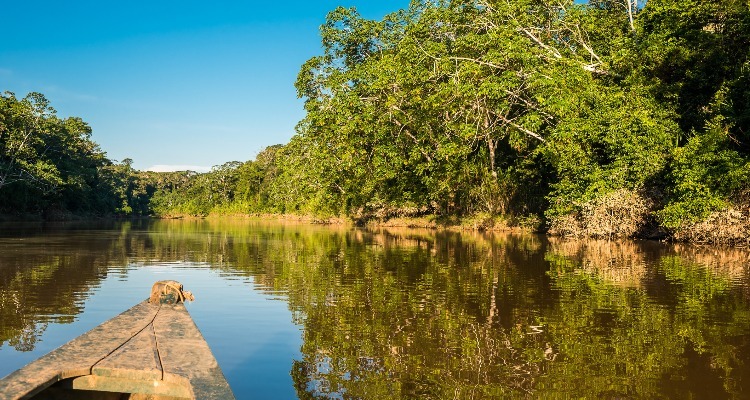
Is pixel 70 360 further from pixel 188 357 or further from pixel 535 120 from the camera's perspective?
pixel 535 120

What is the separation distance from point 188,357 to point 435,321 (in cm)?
453

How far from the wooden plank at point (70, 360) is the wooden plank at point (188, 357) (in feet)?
1.05

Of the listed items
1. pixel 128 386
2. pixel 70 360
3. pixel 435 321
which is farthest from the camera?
pixel 435 321

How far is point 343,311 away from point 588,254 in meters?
13.0

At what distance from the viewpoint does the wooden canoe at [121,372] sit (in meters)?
3.99

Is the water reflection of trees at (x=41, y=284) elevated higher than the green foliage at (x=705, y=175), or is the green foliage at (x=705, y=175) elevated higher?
the green foliage at (x=705, y=175)

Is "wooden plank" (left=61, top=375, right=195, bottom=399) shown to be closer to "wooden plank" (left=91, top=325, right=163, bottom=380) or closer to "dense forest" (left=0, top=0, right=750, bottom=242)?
"wooden plank" (left=91, top=325, right=163, bottom=380)

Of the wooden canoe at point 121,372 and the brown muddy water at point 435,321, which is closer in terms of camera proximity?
the wooden canoe at point 121,372

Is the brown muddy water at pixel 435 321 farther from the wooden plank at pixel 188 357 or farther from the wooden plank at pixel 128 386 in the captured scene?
the wooden plank at pixel 128 386

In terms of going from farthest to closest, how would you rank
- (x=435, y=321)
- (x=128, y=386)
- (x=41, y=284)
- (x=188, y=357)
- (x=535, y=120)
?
1. (x=535, y=120)
2. (x=41, y=284)
3. (x=435, y=321)
4. (x=188, y=357)
5. (x=128, y=386)

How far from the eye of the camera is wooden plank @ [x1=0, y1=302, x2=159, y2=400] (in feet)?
12.5

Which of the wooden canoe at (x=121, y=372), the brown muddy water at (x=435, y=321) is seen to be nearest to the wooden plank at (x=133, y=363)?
the wooden canoe at (x=121, y=372)

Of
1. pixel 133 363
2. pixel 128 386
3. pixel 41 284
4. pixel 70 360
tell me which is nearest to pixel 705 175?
pixel 41 284

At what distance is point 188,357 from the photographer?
480cm
